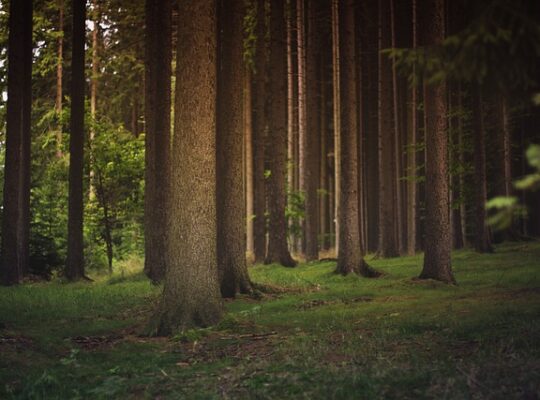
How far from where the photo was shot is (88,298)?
17453 mm

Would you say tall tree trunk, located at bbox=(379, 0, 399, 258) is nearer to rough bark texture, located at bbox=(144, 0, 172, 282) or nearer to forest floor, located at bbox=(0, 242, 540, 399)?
forest floor, located at bbox=(0, 242, 540, 399)

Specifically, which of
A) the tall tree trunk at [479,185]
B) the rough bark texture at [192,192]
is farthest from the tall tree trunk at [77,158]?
the tall tree trunk at [479,185]

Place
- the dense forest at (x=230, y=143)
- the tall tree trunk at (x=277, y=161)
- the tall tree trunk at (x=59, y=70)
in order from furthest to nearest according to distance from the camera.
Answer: the tall tree trunk at (x=59, y=70)
the tall tree trunk at (x=277, y=161)
the dense forest at (x=230, y=143)

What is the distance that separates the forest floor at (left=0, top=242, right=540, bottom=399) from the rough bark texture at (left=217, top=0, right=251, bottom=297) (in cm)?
93

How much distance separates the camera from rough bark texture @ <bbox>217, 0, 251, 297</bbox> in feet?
54.7

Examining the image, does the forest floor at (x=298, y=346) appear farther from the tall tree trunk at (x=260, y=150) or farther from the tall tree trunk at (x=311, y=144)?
the tall tree trunk at (x=311, y=144)

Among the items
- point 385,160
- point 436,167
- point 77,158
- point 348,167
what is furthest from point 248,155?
point 436,167

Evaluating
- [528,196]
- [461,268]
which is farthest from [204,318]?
[528,196]

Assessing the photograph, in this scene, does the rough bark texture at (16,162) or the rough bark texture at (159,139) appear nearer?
the rough bark texture at (159,139)

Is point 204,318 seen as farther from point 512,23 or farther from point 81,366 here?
point 512,23

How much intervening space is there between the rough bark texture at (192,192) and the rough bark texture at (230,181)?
4.22 meters

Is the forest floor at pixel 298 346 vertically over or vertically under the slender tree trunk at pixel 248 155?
under

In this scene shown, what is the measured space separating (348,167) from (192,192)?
973cm

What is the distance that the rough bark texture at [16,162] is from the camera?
21.8 metres
